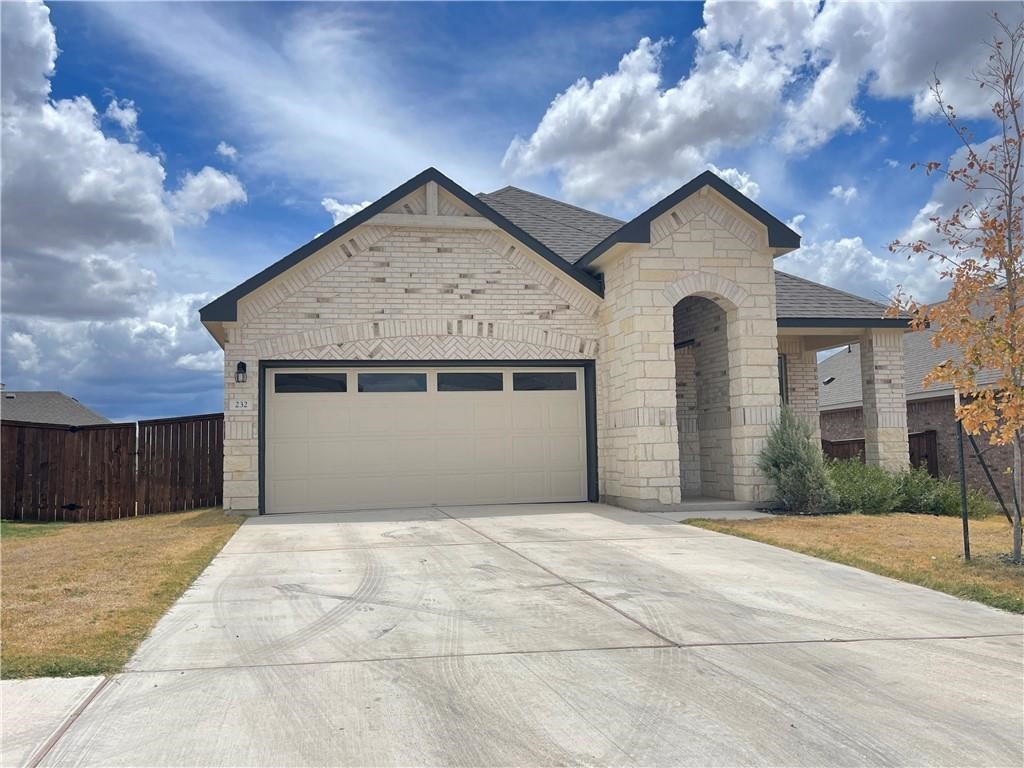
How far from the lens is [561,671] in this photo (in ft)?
16.1

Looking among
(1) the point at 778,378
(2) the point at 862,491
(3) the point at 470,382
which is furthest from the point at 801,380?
(3) the point at 470,382

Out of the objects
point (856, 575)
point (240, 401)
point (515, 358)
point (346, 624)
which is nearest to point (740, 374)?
point (515, 358)

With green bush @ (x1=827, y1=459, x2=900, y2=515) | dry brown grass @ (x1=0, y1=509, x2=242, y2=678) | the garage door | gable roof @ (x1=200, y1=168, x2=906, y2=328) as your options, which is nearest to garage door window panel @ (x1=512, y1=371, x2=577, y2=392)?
the garage door

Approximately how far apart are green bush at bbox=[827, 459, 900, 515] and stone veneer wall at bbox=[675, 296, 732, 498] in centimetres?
188

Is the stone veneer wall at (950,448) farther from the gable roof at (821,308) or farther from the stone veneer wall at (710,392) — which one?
the stone veneer wall at (710,392)

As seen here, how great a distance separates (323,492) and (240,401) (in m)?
2.12

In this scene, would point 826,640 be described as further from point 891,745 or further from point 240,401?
point 240,401

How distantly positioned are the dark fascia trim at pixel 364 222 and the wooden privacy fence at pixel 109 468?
3.97 meters

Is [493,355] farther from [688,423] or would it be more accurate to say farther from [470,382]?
[688,423]

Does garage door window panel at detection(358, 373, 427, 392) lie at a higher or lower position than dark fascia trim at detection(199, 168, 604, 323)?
lower

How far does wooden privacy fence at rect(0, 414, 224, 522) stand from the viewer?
15.5m

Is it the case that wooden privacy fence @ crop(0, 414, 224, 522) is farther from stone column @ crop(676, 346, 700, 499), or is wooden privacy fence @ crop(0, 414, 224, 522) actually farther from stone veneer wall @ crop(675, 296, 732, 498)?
stone veneer wall @ crop(675, 296, 732, 498)

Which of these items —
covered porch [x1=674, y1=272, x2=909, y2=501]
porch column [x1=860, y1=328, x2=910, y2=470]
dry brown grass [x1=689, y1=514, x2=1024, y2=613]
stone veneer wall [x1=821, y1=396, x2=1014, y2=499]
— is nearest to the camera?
dry brown grass [x1=689, y1=514, x2=1024, y2=613]

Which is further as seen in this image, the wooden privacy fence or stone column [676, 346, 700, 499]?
stone column [676, 346, 700, 499]
